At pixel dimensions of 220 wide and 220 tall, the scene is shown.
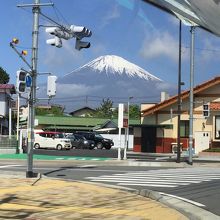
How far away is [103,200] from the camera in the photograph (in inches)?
482

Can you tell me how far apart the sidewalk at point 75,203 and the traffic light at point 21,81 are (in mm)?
4502

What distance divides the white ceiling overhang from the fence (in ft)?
126

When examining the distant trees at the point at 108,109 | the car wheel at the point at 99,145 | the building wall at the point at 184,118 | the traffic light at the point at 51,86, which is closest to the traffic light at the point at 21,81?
the traffic light at the point at 51,86

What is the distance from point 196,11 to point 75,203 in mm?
9401

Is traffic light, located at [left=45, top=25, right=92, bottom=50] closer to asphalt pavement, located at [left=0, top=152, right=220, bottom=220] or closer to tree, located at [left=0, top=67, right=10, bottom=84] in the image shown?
asphalt pavement, located at [left=0, top=152, right=220, bottom=220]

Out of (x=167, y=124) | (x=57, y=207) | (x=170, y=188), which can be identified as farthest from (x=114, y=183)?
(x=167, y=124)

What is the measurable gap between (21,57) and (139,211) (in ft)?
32.9

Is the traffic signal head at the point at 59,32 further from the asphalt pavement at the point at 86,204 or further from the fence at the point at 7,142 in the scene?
the fence at the point at 7,142

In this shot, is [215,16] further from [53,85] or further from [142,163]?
[142,163]

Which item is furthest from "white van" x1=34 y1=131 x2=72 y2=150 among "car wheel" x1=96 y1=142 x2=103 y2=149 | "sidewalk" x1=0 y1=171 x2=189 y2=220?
"sidewalk" x1=0 y1=171 x2=189 y2=220

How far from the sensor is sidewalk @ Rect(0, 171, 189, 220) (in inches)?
382

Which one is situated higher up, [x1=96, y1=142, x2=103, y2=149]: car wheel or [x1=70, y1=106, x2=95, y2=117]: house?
[x1=70, y1=106, x2=95, y2=117]: house

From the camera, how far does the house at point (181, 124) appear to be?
4662 centimetres

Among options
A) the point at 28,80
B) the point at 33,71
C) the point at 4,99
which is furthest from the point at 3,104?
the point at 33,71
